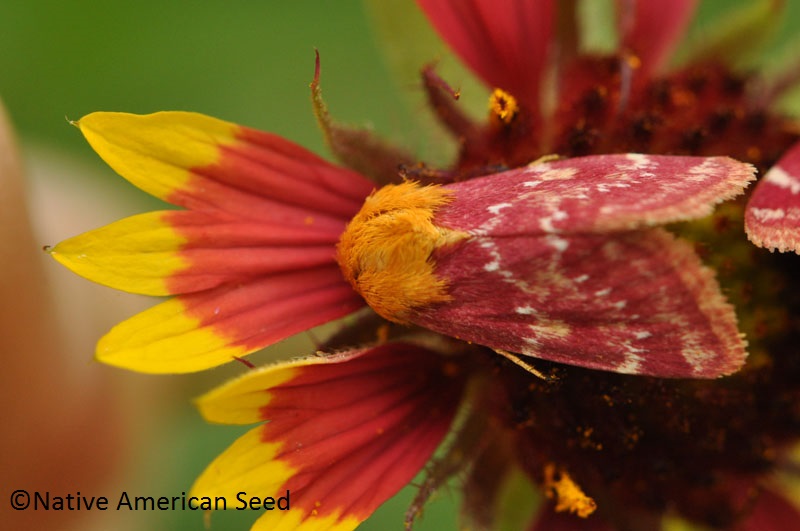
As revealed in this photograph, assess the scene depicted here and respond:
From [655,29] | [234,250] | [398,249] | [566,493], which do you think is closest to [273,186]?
[234,250]

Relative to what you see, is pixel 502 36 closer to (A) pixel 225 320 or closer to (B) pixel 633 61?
(B) pixel 633 61

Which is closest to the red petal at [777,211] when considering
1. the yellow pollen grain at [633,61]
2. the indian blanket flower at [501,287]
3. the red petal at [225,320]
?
the indian blanket flower at [501,287]

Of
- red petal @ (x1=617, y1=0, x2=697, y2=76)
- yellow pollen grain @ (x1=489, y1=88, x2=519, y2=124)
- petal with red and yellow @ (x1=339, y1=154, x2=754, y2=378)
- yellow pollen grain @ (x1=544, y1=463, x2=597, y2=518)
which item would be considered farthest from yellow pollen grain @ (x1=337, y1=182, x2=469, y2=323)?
red petal @ (x1=617, y1=0, x2=697, y2=76)

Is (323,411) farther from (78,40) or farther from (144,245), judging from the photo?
(78,40)

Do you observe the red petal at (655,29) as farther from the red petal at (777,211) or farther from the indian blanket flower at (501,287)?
the red petal at (777,211)

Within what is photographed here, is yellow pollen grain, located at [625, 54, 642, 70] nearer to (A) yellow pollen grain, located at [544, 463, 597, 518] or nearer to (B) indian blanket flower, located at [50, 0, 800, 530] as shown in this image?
(B) indian blanket flower, located at [50, 0, 800, 530]

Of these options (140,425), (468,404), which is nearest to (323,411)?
(468,404)
